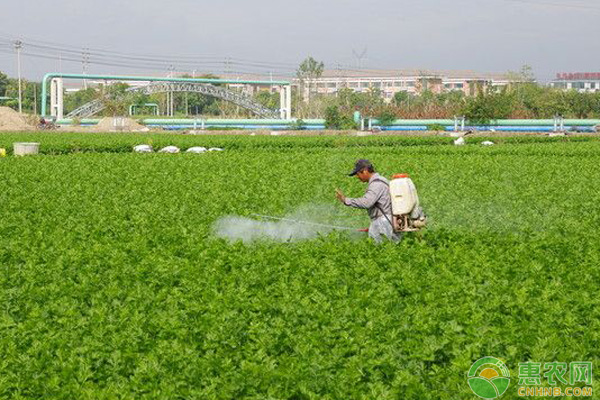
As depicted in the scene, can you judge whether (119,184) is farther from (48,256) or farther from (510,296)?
(510,296)

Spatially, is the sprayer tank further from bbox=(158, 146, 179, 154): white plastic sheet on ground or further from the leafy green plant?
the leafy green plant

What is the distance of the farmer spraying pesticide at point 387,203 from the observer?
10672 millimetres

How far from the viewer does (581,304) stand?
7.71 m

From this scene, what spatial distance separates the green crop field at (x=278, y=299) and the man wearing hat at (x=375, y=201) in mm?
384

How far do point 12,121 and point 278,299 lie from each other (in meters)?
58.4

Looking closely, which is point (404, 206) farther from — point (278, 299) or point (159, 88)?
point (159, 88)

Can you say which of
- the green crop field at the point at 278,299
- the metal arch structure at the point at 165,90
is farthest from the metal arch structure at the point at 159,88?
the green crop field at the point at 278,299

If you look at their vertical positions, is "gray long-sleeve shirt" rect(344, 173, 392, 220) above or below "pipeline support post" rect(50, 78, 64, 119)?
below

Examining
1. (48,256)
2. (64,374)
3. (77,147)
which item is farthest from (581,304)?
(77,147)

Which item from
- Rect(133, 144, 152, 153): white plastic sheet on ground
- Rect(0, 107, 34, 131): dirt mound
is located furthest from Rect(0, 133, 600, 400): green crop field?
Rect(0, 107, 34, 131): dirt mound

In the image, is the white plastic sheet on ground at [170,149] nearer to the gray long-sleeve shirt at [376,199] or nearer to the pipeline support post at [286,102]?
the gray long-sleeve shirt at [376,199]

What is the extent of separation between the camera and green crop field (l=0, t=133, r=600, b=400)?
5.91m

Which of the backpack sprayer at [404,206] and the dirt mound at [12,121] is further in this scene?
the dirt mound at [12,121]

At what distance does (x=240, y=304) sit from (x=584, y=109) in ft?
236
